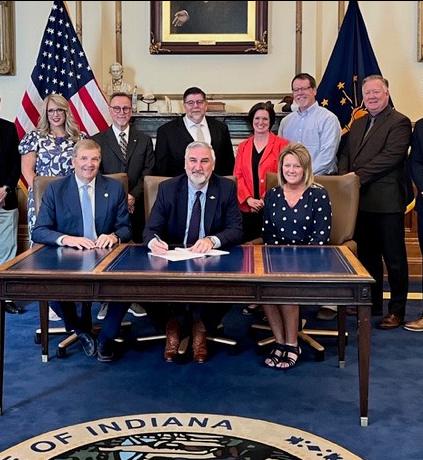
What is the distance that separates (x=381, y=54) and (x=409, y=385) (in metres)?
3.67

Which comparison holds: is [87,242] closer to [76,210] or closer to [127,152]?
[76,210]

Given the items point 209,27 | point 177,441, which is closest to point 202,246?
point 177,441

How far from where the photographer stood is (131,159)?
4961mm

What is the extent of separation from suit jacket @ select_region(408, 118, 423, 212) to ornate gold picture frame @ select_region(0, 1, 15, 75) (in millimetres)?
3614

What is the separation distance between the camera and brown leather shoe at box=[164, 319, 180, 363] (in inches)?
165

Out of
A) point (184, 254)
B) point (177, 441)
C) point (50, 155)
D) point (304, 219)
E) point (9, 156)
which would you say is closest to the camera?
point (177, 441)

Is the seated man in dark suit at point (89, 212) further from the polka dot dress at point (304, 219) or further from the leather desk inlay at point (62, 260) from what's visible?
the polka dot dress at point (304, 219)

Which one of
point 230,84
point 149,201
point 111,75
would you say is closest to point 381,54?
point 230,84

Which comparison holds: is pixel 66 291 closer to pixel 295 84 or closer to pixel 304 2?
pixel 295 84

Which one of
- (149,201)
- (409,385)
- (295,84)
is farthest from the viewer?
(295,84)

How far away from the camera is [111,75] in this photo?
6539mm

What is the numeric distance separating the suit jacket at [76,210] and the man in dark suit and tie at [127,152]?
71 centimetres

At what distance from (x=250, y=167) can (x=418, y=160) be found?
1.09m

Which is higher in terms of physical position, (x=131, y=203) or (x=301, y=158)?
(x=301, y=158)
